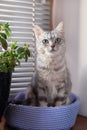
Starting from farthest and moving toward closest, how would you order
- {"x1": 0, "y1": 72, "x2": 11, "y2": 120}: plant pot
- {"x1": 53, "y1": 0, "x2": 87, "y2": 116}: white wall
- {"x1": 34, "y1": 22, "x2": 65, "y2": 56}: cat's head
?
{"x1": 53, "y1": 0, "x2": 87, "y2": 116}: white wall, {"x1": 34, "y1": 22, "x2": 65, "y2": 56}: cat's head, {"x1": 0, "y1": 72, "x2": 11, "y2": 120}: plant pot

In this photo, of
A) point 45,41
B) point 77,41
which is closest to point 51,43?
point 45,41

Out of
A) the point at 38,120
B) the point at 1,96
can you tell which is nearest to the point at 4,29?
the point at 1,96

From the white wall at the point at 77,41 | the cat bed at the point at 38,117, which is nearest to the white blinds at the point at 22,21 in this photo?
the white wall at the point at 77,41

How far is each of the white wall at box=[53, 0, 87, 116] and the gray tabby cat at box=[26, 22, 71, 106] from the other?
0.16 metres

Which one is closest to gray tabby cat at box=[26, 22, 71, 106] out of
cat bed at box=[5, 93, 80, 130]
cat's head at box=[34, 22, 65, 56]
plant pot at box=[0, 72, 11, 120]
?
cat's head at box=[34, 22, 65, 56]

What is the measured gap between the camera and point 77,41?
A: 4.36ft

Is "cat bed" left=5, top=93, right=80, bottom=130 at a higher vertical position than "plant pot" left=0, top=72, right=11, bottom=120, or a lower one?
lower

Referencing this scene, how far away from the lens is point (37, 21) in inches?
56.7

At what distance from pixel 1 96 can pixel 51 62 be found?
305mm

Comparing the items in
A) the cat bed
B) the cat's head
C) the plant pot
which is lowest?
the cat bed

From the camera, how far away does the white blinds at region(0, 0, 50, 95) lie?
1.31 m

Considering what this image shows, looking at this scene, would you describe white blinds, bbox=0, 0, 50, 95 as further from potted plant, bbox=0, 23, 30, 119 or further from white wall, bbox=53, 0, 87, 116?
potted plant, bbox=0, 23, 30, 119

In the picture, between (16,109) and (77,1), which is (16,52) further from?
(77,1)

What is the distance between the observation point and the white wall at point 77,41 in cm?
129
